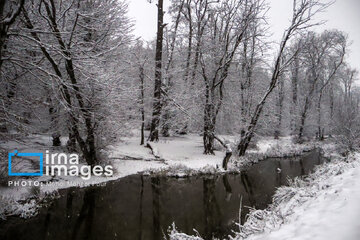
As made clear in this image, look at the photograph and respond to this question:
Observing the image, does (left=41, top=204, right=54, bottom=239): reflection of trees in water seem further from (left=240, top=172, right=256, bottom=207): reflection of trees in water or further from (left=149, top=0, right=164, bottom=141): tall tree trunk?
(left=149, top=0, right=164, bottom=141): tall tree trunk

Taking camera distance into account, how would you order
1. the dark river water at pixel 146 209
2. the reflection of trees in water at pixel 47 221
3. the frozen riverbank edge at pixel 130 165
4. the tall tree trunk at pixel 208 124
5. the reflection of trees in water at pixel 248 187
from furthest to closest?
the tall tree trunk at pixel 208 124 → the reflection of trees in water at pixel 248 187 → the frozen riverbank edge at pixel 130 165 → the dark river water at pixel 146 209 → the reflection of trees in water at pixel 47 221

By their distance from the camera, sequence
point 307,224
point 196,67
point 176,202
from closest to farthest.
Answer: point 307,224, point 176,202, point 196,67

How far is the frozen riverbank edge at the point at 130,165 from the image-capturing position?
20.5 feet

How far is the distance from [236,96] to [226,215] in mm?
10887

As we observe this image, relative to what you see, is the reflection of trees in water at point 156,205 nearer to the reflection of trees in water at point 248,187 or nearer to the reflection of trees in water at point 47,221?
the reflection of trees in water at point 47,221

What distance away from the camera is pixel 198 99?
13.7 meters

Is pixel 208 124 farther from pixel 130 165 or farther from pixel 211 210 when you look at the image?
pixel 211 210

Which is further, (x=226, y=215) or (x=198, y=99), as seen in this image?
(x=198, y=99)

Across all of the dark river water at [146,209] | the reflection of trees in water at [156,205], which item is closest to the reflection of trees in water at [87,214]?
the dark river water at [146,209]

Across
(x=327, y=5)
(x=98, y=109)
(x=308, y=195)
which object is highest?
(x=327, y=5)

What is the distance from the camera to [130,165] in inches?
422

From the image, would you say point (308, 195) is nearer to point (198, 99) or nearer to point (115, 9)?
point (198, 99)

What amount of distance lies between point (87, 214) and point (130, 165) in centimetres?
442

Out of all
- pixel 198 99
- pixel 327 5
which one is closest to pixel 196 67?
pixel 198 99
